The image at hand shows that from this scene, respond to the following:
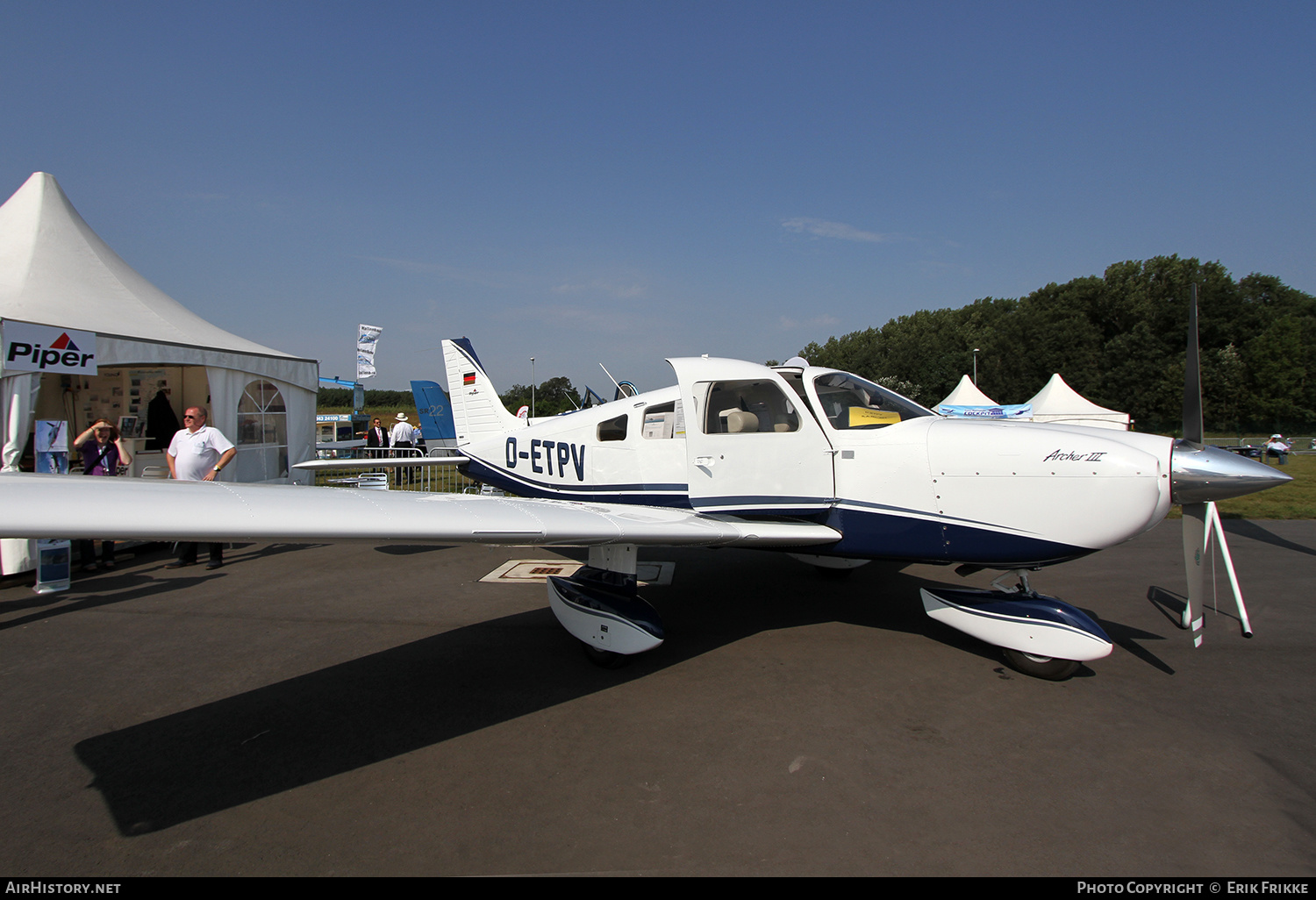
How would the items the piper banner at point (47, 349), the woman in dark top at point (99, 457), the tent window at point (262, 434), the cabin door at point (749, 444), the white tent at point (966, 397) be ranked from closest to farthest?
the cabin door at point (749, 444) < the piper banner at point (47, 349) < the woman in dark top at point (99, 457) < the tent window at point (262, 434) < the white tent at point (966, 397)

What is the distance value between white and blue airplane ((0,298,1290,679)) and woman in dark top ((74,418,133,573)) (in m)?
5.65

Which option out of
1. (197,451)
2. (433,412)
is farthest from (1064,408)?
(197,451)

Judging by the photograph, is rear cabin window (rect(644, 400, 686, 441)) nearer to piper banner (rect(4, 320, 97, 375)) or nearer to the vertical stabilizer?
the vertical stabilizer

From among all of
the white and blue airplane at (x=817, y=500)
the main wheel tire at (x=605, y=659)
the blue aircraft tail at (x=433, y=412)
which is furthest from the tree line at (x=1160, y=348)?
the main wheel tire at (x=605, y=659)

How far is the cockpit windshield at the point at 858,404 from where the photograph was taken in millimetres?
4539

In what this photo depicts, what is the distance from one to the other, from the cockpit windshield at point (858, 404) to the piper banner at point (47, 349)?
26.7 ft

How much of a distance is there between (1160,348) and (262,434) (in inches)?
2090

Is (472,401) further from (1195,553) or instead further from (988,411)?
(988,411)

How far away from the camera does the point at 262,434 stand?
10.2 m

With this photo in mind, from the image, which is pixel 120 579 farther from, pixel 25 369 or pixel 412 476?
pixel 412 476

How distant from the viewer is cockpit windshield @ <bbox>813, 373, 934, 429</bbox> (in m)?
4.54

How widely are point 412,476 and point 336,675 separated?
1150 centimetres

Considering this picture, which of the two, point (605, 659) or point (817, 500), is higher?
point (817, 500)

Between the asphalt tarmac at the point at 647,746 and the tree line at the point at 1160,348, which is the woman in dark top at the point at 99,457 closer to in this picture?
the asphalt tarmac at the point at 647,746
